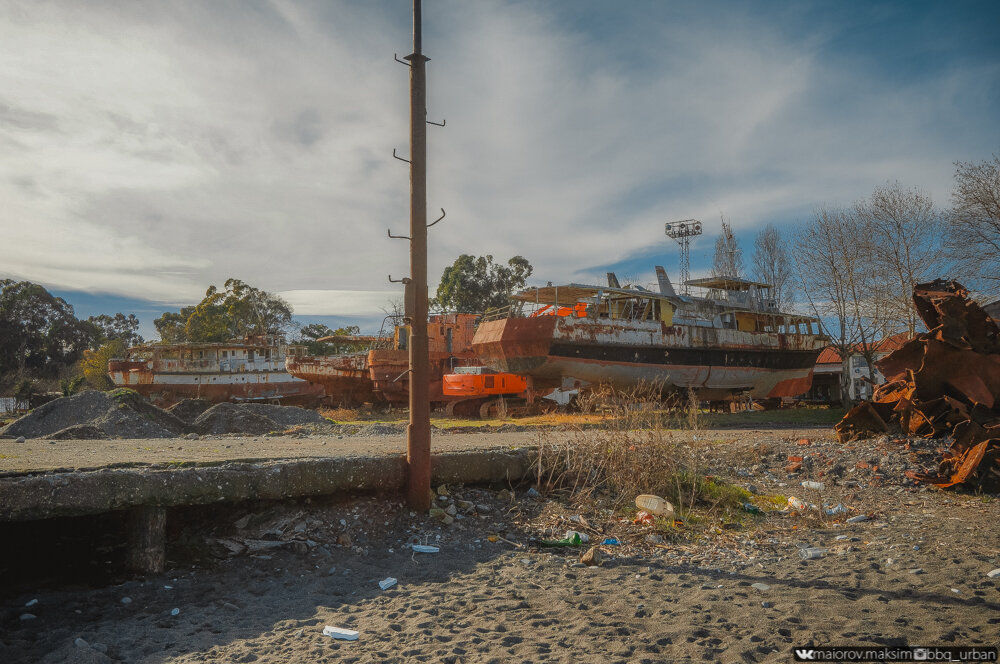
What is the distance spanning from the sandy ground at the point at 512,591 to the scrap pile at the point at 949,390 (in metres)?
0.61

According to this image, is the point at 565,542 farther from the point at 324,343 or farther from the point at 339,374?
the point at 324,343

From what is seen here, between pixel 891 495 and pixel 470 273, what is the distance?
103 ft

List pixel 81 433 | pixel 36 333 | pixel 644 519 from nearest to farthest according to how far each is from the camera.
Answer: pixel 644 519
pixel 81 433
pixel 36 333

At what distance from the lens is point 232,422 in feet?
41.8

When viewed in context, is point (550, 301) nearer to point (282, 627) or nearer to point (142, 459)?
point (142, 459)

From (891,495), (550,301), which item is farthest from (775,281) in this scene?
(891,495)

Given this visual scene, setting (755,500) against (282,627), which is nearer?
(282,627)

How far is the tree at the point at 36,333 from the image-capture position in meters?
45.5

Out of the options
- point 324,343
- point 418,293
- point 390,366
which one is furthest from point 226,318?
point 418,293

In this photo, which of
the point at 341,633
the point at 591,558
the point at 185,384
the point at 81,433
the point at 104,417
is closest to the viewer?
the point at 341,633

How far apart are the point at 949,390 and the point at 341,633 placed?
7390 millimetres

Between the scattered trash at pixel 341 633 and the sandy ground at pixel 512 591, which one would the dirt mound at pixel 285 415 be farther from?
the scattered trash at pixel 341 633

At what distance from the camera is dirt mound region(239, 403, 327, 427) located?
1377cm

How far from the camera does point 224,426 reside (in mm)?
12617
